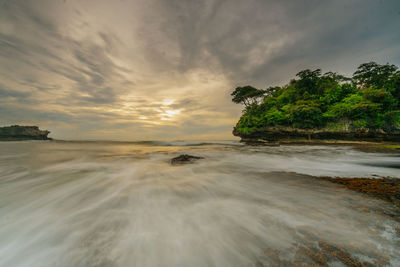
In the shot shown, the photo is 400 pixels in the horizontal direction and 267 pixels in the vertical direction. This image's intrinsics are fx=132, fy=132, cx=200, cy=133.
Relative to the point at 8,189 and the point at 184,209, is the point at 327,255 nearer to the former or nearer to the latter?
the point at 184,209

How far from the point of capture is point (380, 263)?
1.11 metres

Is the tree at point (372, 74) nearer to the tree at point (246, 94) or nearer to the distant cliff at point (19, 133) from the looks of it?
the tree at point (246, 94)

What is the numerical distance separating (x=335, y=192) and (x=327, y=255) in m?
2.14

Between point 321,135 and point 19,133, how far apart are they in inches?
3787

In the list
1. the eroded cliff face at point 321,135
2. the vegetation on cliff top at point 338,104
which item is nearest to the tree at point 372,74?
the vegetation on cliff top at point 338,104

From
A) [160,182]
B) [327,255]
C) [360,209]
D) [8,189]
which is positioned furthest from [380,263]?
[8,189]

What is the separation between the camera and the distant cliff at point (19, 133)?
172 ft

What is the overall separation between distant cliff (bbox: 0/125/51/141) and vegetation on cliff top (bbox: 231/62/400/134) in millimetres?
83190

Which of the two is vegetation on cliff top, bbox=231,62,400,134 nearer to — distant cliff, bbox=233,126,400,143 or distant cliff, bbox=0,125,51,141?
distant cliff, bbox=233,126,400,143

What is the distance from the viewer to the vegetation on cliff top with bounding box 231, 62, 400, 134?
44.7ft

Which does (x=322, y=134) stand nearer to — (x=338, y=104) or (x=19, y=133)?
(x=338, y=104)

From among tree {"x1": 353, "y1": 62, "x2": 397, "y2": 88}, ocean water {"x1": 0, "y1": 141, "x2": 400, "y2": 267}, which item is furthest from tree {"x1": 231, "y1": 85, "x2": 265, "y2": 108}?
ocean water {"x1": 0, "y1": 141, "x2": 400, "y2": 267}

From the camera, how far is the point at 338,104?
51.9 feet

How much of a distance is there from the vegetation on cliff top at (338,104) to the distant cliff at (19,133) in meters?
83.2
